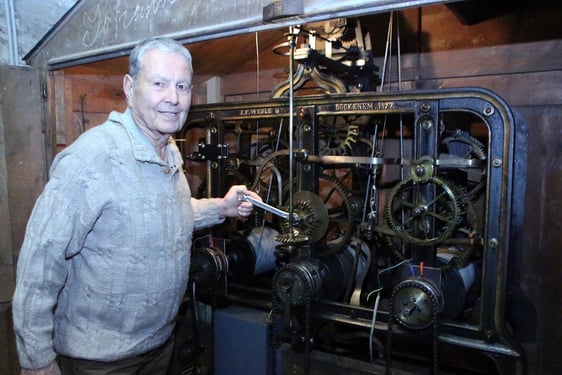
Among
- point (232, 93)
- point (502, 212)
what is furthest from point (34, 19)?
point (502, 212)

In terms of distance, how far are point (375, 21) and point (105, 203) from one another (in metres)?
1.82

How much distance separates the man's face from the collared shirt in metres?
0.07

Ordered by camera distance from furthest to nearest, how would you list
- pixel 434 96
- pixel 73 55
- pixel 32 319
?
1. pixel 73 55
2. pixel 434 96
3. pixel 32 319

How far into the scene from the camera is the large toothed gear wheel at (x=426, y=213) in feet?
4.78

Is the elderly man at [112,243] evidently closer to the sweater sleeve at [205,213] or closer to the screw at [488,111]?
the sweater sleeve at [205,213]

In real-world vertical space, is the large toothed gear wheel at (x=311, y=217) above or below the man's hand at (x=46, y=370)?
above

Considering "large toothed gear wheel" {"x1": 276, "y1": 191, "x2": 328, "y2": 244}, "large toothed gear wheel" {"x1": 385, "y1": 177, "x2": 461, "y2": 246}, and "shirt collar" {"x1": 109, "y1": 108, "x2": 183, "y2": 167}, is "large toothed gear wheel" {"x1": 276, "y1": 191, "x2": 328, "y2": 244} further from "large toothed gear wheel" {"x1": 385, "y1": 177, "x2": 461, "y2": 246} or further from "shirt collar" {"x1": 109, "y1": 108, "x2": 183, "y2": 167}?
"shirt collar" {"x1": 109, "y1": 108, "x2": 183, "y2": 167}

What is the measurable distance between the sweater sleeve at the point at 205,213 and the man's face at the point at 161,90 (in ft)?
1.38

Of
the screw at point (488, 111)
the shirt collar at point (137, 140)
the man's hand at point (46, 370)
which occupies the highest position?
the screw at point (488, 111)

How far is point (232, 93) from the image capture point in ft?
9.81

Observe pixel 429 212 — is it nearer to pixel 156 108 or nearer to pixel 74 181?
pixel 156 108

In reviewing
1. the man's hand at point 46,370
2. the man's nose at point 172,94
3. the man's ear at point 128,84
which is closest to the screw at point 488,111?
the man's nose at point 172,94

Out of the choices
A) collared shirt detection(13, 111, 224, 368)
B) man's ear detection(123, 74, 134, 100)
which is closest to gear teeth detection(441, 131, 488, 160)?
collared shirt detection(13, 111, 224, 368)

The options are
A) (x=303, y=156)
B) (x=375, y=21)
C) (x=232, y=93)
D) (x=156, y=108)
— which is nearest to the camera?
(x=156, y=108)
